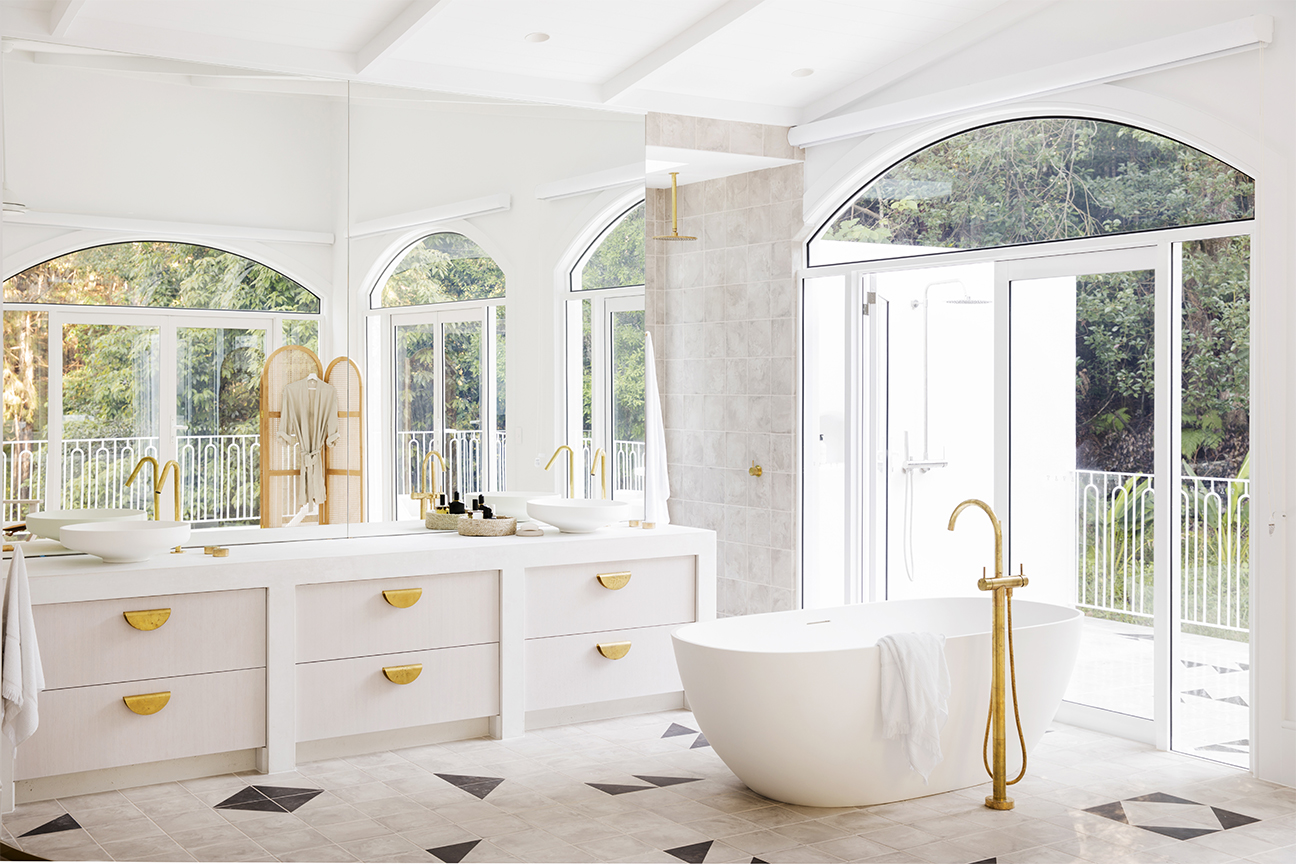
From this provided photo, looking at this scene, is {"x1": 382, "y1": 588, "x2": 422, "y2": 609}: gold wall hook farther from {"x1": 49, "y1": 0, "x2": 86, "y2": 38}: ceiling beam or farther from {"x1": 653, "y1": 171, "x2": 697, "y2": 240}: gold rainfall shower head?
{"x1": 653, "y1": 171, "x2": 697, "y2": 240}: gold rainfall shower head

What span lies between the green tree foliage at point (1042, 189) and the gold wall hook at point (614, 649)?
7.51ft

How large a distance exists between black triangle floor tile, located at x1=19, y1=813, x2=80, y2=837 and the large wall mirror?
1041mm

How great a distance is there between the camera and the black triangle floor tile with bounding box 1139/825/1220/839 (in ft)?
11.6

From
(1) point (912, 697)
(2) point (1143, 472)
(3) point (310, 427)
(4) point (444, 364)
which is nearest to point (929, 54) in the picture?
(2) point (1143, 472)

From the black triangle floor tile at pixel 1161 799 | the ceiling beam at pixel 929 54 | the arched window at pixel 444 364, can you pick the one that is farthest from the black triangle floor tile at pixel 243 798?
the ceiling beam at pixel 929 54

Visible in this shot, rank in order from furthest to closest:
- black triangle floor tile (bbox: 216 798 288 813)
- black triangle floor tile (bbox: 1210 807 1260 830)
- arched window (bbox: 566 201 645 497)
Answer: arched window (bbox: 566 201 645 497)
black triangle floor tile (bbox: 216 798 288 813)
black triangle floor tile (bbox: 1210 807 1260 830)

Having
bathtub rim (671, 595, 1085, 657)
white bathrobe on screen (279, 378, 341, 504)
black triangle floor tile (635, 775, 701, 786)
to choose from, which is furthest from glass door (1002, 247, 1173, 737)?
white bathrobe on screen (279, 378, 341, 504)

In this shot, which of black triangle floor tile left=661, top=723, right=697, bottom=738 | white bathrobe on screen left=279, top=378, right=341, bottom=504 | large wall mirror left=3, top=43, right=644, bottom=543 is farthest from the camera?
black triangle floor tile left=661, top=723, right=697, bottom=738

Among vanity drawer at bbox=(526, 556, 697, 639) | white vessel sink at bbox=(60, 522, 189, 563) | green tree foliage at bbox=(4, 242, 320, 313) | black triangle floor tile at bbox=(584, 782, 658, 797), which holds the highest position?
green tree foliage at bbox=(4, 242, 320, 313)

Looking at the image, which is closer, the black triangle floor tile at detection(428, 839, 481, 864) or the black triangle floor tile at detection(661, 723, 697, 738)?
the black triangle floor tile at detection(428, 839, 481, 864)

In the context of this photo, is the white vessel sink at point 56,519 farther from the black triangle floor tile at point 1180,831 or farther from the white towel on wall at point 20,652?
the black triangle floor tile at point 1180,831

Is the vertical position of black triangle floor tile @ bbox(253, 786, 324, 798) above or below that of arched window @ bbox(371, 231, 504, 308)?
below

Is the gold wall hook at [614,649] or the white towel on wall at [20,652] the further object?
the gold wall hook at [614,649]

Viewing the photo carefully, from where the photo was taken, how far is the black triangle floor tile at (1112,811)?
3.69m
